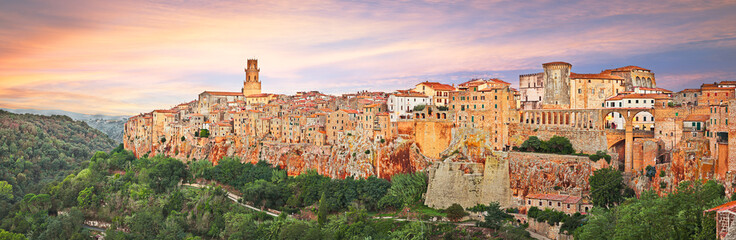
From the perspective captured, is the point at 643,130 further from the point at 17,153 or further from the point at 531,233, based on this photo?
the point at 17,153

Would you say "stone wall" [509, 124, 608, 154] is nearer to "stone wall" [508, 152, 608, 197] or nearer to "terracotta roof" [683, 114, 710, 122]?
"stone wall" [508, 152, 608, 197]

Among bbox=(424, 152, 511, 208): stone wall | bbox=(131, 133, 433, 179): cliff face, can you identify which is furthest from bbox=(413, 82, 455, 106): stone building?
bbox=(424, 152, 511, 208): stone wall

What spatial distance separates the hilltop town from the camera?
31.8 metres

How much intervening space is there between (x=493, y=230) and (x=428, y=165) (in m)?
10.4

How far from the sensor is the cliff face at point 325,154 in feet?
145

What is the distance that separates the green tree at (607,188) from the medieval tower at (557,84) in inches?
469

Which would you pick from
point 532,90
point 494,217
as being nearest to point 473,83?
point 532,90

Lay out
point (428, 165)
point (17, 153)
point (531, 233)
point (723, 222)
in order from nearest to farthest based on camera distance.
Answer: point (723, 222) → point (531, 233) → point (428, 165) → point (17, 153)

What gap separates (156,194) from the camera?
54.0 m

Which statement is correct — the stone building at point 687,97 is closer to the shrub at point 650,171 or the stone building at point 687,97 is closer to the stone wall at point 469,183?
the shrub at point 650,171

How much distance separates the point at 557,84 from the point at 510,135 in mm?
7603

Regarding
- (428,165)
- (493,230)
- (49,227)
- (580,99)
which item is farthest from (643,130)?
(49,227)

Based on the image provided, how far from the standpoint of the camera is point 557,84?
44219 millimetres

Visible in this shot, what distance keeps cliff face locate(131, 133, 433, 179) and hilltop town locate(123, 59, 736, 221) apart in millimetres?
100
